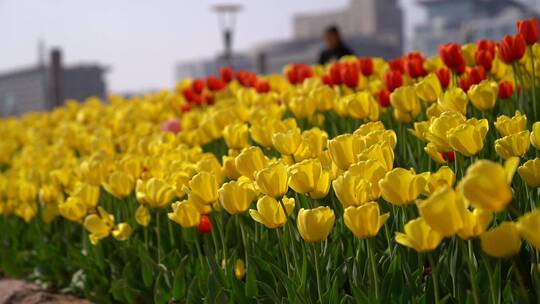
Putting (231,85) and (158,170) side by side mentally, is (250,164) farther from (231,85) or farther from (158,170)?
(231,85)

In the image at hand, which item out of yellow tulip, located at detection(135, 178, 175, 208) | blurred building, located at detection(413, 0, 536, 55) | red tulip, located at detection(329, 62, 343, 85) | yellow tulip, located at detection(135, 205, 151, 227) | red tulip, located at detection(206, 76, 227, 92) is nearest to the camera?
yellow tulip, located at detection(135, 178, 175, 208)

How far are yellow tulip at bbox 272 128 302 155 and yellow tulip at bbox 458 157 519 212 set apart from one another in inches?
43.4

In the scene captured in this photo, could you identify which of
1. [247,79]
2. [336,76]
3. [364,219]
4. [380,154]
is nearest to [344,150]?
[380,154]

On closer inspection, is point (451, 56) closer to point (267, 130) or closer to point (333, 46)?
point (267, 130)

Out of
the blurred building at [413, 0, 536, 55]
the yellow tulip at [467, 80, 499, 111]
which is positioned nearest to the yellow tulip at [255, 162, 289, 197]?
the yellow tulip at [467, 80, 499, 111]

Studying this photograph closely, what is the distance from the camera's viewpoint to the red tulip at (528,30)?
9.61ft

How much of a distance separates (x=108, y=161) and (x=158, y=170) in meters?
0.43

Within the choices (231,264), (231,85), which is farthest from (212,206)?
(231,85)

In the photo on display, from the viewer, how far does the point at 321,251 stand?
2107mm

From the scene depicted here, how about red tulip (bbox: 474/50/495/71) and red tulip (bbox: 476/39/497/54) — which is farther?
red tulip (bbox: 476/39/497/54)

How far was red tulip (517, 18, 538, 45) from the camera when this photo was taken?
9.61ft

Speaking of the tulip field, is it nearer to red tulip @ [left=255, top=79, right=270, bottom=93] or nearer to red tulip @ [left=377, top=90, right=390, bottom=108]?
red tulip @ [left=377, top=90, right=390, bottom=108]

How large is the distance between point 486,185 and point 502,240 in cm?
18

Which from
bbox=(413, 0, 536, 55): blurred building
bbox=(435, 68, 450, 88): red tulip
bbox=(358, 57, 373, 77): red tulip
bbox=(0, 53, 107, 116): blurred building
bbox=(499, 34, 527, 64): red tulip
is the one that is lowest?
bbox=(0, 53, 107, 116): blurred building
